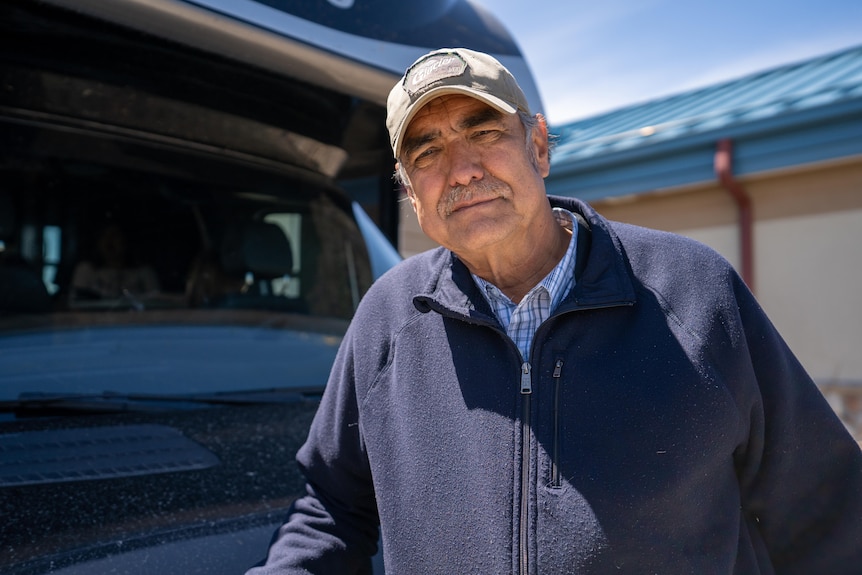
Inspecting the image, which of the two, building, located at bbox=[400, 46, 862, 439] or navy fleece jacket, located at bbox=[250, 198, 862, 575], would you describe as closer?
navy fleece jacket, located at bbox=[250, 198, 862, 575]

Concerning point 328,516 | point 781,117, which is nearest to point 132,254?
point 328,516

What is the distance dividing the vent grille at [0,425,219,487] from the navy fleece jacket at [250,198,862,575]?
15.1 inches

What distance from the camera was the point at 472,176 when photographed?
1549 mm

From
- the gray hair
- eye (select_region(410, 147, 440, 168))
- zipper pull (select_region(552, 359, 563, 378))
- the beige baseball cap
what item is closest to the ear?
the gray hair

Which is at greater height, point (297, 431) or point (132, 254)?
point (132, 254)

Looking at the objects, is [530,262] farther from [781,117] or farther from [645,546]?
[781,117]

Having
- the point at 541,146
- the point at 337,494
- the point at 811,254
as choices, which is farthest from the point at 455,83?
the point at 811,254

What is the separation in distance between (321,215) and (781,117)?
4785mm

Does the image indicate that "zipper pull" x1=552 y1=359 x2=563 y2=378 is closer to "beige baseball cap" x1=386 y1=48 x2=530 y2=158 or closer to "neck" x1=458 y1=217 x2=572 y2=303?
"neck" x1=458 y1=217 x2=572 y2=303

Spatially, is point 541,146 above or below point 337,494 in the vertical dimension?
above

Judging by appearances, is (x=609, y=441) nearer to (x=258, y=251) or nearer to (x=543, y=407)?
(x=543, y=407)

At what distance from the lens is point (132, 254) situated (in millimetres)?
2625

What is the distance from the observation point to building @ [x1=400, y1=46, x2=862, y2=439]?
618 centimetres

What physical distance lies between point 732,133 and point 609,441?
235 inches
